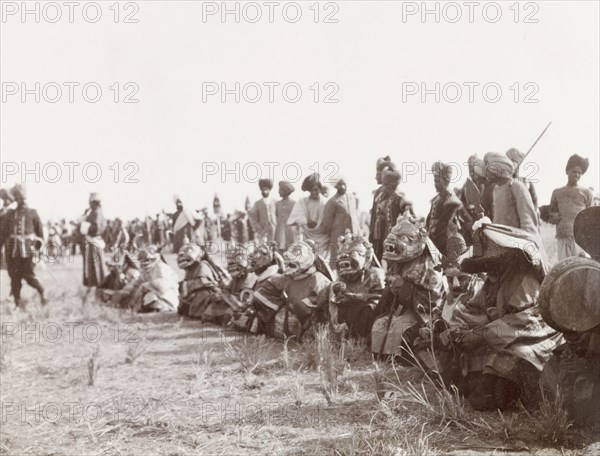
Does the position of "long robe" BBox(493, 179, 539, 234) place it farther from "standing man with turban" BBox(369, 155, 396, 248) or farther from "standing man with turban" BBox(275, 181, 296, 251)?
"standing man with turban" BBox(275, 181, 296, 251)

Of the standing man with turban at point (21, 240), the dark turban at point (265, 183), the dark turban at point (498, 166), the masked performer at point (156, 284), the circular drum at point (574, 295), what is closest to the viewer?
the circular drum at point (574, 295)

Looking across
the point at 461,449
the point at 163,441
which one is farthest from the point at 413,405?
the point at 163,441

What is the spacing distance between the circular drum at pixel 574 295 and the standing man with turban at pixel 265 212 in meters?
9.00

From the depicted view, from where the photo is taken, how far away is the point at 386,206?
26.5 ft

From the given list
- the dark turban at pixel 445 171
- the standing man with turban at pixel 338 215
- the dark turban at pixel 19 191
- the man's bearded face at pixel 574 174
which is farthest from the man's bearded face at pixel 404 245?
the dark turban at pixel 19 191

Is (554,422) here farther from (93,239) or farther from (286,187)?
(93,239)

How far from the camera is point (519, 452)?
3.72 metres

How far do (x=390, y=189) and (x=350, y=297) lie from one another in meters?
2.08

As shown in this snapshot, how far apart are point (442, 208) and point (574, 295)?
3531mm

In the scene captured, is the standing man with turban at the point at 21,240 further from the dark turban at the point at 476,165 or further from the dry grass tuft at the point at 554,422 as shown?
the dry grass tuft at the point at 554,422

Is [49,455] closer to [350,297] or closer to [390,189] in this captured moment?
[350,297]

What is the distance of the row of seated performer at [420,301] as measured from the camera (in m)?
4.41

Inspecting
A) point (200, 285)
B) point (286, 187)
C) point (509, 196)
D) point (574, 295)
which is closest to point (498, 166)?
point (509, 196)

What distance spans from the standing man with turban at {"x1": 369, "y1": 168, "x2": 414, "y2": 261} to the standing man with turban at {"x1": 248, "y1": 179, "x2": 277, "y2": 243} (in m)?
4.48
